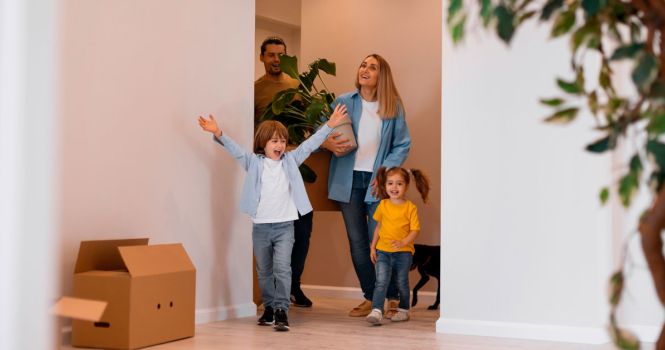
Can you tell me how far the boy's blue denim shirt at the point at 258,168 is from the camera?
3.61 metres

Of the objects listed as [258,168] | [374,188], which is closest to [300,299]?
[374,188]

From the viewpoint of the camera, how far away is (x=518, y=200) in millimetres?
3305

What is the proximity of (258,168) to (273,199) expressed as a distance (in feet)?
0.49

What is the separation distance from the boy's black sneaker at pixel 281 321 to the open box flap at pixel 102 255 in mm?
669

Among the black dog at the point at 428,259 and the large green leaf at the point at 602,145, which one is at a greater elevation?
the large green leaf at the point at 602,145

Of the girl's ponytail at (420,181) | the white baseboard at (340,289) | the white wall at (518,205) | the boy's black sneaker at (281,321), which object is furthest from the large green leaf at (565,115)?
the white baseboard at (340,289)


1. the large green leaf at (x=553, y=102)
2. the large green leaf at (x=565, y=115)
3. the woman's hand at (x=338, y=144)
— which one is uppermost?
the woman's hand at (x=338, y=144)

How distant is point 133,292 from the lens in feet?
9.34

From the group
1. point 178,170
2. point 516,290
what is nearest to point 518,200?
point 516,290

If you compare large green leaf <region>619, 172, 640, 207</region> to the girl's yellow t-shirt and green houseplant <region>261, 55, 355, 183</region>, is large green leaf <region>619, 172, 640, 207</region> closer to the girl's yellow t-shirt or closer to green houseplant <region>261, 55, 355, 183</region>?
the girl's yellow t-shirt

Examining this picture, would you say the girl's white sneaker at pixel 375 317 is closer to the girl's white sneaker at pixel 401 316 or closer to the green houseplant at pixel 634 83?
the girl's white sneaker at pixel 401 316

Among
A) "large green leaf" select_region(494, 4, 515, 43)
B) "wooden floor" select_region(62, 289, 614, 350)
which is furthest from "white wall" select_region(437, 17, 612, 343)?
"large green leaf" select_region(494, 4, 515, 43)

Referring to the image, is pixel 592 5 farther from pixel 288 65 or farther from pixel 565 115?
pixel 288 65

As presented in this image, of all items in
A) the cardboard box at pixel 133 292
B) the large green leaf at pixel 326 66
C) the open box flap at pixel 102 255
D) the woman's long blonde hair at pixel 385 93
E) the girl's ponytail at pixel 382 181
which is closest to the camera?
the cardboard box at pixel 133 292
